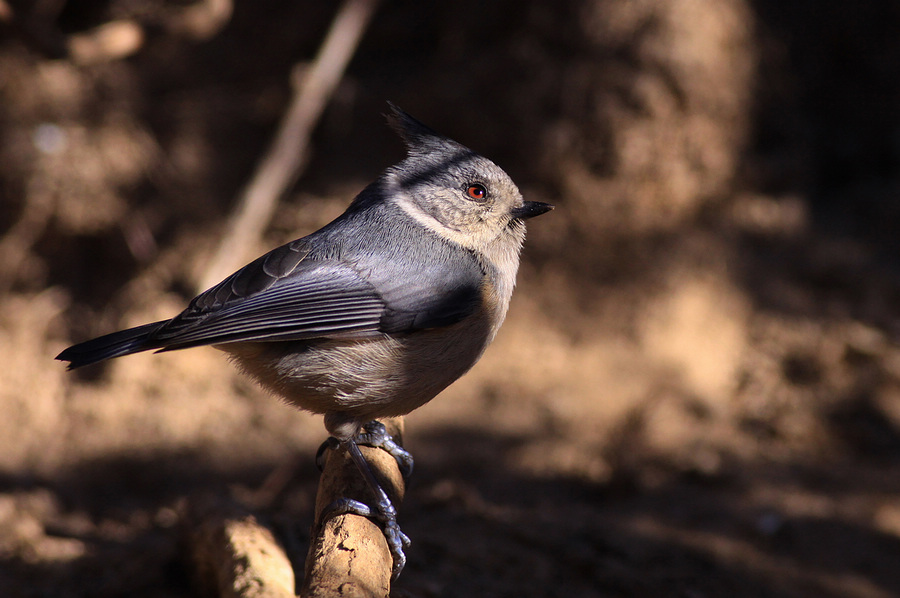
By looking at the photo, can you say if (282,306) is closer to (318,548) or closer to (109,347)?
(109,347)

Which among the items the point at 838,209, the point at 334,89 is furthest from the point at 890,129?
the point at 334,89

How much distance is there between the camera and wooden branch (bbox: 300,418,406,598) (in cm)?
225

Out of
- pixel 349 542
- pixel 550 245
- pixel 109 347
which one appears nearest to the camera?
pixel 349 542

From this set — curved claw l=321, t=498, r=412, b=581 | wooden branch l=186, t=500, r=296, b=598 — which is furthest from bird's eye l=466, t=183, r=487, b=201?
wooden branch l=186, t=500, r=296, b=598

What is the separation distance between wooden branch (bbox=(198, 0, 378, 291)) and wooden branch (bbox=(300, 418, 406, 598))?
3.40 m

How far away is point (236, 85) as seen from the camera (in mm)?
6828

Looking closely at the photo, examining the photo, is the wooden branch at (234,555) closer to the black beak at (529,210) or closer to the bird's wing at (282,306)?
the bird's wing at (282,306)

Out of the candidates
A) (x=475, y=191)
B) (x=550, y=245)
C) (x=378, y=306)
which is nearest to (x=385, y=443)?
(x=378, y=306)

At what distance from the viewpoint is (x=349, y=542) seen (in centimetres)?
244

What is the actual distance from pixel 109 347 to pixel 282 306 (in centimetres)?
62

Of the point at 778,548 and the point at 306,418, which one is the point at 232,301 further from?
the point at 778,548

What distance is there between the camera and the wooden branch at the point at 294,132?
618cm

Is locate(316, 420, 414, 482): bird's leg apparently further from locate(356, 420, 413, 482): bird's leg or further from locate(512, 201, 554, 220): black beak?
locate(512, 201, 554, 220): black beak

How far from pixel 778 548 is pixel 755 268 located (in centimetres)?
250
